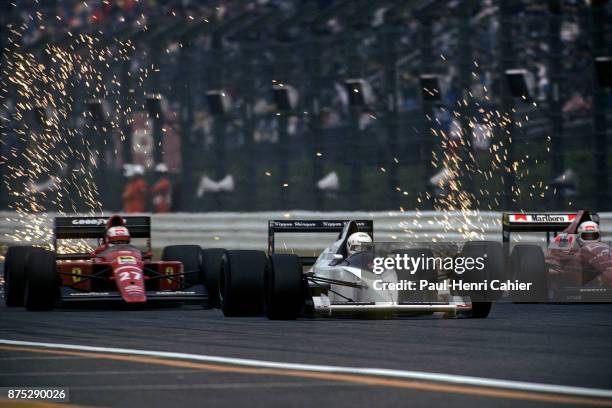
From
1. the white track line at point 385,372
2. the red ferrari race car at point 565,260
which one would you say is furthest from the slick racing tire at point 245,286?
the white track line at point 385,372

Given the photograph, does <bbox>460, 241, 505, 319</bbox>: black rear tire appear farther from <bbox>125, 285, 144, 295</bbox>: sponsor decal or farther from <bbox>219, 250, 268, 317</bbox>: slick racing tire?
<bbox>125, 285, 144, 295</bbox>: sponsor decal

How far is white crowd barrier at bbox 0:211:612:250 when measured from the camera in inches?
999

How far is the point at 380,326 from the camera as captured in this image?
1338 centimetres

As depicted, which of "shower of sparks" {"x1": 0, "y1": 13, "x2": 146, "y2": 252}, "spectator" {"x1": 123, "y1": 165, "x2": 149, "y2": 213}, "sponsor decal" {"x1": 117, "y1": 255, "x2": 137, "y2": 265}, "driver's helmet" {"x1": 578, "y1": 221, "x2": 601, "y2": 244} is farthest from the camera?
"shower of sparks" {"x1": 0, "y1": 13, "x2": 146, "y2": 252}

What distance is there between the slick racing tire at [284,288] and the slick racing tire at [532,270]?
2.16 meters

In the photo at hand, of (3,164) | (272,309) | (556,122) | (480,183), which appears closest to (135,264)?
(272,309)

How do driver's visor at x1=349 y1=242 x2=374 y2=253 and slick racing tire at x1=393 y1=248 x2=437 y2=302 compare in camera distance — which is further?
driver's visor at x1=349 y1=242 x2=374 y2=253

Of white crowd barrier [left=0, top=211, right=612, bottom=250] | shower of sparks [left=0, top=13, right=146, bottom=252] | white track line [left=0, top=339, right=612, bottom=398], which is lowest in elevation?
white track line [left=0, top=339, right=612, bottom=398]

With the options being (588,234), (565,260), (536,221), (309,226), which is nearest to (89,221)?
(309,226)

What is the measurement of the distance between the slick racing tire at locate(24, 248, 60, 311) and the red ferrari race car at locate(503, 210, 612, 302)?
4.70 metres

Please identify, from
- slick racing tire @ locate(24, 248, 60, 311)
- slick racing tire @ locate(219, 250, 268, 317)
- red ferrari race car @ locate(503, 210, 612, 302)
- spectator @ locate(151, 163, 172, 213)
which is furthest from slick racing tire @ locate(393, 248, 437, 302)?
spectator @ locate(151, 163, 172, 213)

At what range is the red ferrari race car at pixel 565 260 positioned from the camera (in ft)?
49.4

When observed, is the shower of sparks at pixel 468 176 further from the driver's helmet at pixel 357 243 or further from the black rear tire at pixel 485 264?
the black rear tire at pixel 485 264

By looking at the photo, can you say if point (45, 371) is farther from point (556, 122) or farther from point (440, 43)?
point (440, 43)
